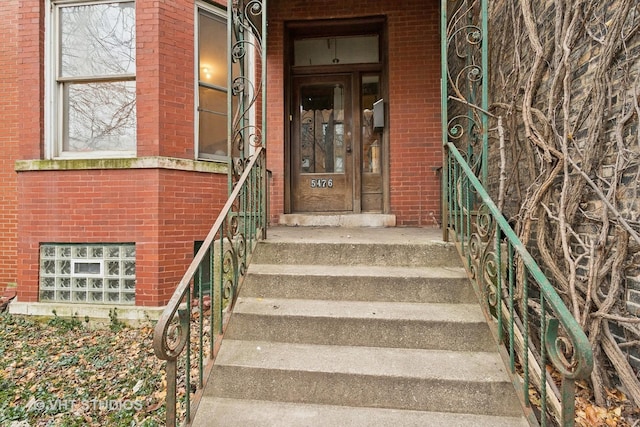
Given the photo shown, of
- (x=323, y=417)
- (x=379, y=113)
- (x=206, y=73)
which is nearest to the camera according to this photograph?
(x=323, y=417)

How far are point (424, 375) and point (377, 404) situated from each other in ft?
1.00

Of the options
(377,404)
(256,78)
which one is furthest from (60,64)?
(377,404)

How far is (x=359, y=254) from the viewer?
2.71 m

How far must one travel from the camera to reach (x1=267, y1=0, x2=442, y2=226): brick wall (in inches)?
183

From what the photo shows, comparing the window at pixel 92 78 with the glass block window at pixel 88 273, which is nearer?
the glass block window at pixel 88 273

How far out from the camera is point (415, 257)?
8.75ft

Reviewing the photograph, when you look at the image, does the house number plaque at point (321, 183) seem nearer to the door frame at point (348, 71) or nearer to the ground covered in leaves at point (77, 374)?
the door frame at point (348, 71)

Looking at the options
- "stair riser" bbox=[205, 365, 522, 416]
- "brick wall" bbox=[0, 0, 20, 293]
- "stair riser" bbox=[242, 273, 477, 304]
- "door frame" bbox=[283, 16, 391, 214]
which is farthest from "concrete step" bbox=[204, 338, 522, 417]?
"brick wall" bbox=[0, 0, 20, 293]

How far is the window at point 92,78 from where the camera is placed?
410 centimetres

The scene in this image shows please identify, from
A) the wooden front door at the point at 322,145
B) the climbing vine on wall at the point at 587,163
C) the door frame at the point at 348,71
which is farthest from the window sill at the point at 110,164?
the climbing vine on wall at the point at 587,163

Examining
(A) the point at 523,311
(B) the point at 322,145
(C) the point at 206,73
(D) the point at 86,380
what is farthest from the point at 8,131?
(A) the point at 523,311

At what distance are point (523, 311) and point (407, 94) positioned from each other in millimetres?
3571

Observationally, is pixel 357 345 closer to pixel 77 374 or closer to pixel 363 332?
pixel 363 332

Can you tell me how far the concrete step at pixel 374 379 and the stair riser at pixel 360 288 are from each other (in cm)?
41
